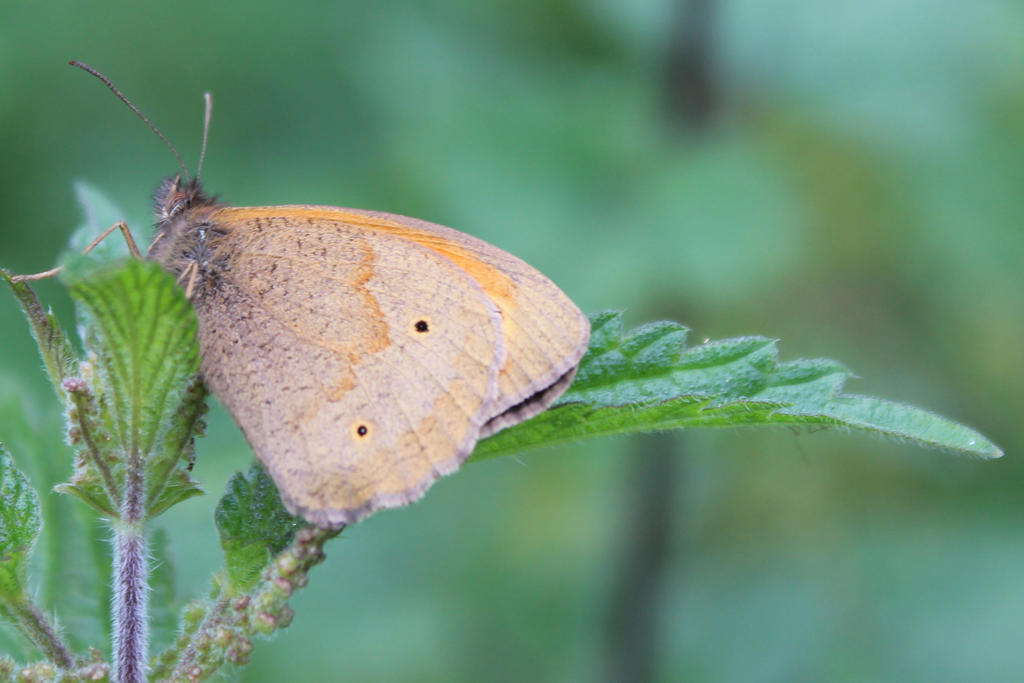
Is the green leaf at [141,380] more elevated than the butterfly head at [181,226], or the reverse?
the butterfly head at [181,226]

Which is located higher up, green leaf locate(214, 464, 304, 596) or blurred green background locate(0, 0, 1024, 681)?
blurred green background locate(0, 0, 1024, 681)

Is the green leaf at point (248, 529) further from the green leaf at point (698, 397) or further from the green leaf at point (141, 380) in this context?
the green leaf at point (698, 397)

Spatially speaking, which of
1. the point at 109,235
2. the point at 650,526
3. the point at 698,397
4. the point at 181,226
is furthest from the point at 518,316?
the point at 650,526

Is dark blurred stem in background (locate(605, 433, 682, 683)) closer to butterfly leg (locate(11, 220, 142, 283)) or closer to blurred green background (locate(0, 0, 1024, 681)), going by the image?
blurred green background (locate(0, 0, 1024, 681))

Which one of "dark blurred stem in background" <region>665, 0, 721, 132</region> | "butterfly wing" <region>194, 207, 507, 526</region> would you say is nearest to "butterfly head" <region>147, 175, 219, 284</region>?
"butterfly wing" <region>194, 207, 507, 526</region>

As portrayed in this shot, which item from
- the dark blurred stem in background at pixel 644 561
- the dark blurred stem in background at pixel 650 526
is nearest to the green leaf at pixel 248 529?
the dark blurred stem in background at pixel 650 526

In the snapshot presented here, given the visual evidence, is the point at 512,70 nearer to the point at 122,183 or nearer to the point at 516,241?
the point at 516,241
